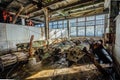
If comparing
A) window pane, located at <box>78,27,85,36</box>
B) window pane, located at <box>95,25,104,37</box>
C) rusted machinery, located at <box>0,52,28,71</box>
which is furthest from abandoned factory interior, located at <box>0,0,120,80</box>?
window pane, located at <box>78,27,85,36</box>

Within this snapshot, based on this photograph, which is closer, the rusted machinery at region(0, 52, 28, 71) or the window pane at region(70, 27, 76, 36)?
the rusted machinery at region(0, 52, 28, 71)

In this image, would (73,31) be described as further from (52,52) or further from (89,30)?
(52,52)

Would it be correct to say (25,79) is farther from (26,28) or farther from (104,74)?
(26,28)

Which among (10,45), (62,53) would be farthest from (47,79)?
(10,45)

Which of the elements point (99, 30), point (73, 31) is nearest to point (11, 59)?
point (99, 30)

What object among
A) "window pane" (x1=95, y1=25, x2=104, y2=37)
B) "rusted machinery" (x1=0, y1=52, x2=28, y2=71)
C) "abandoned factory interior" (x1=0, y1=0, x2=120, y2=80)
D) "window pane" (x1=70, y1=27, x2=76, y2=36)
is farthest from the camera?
"window pane" (x1=70, y1=27, x2=76, y2=36)

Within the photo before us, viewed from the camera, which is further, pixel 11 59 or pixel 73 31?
pixel 73 31

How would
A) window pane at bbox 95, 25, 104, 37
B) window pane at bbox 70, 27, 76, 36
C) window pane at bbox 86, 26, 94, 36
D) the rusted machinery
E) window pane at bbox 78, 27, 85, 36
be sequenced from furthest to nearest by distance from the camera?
window pane at bbox 70, 27, 76, 36, window pane at bbox 78, 27, 85, 36, window pane at bbox 86, 26, 94, 36, window pane at bbox 95, 25, 104, 37, the rusted machinery

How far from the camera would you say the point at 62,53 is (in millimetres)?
6414

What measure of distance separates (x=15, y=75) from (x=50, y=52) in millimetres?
3070

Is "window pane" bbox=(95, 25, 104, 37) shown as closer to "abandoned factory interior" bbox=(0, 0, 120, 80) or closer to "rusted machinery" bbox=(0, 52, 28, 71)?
"abandoned factory interior" bbox=(0, 0, 120, 80)

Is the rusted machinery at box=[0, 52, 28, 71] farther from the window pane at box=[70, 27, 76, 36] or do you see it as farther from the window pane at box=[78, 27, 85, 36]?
the window pane at box=[70, 27, 76, 36]

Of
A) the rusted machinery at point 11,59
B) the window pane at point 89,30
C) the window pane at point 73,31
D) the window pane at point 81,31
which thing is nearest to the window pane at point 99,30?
the window pane at point 89,30

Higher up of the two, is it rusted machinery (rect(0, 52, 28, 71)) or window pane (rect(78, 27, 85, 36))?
window pane (rect(78, 27, 85, 36))
